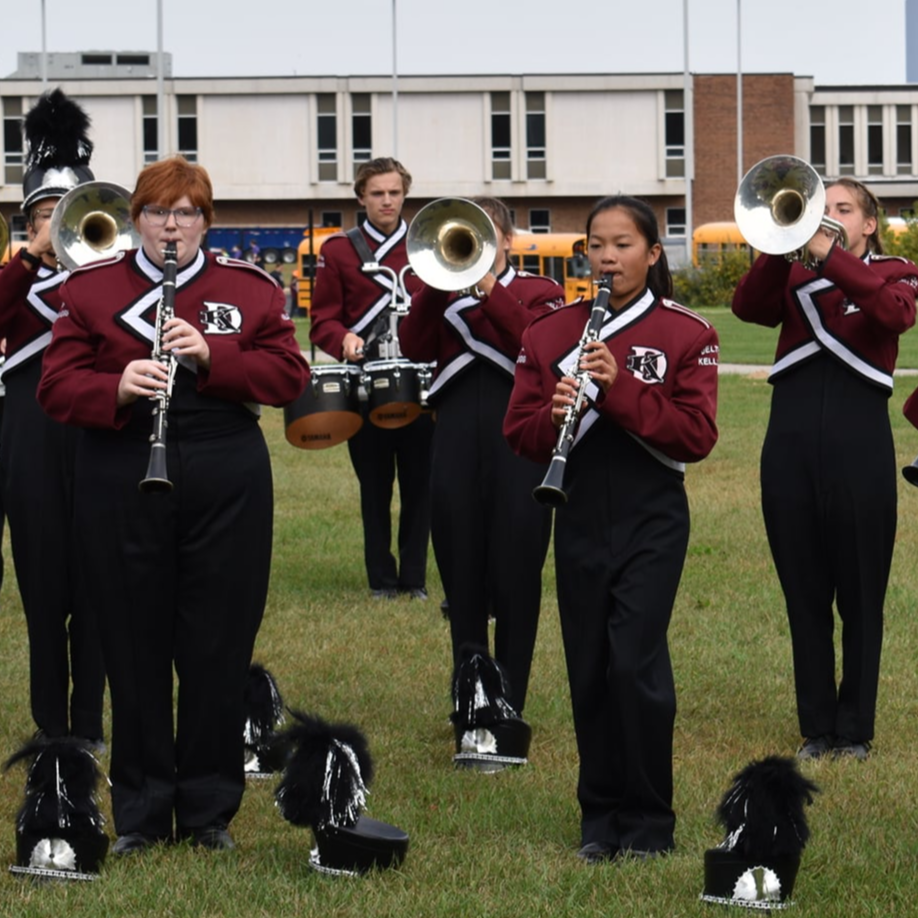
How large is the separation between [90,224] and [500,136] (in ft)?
222

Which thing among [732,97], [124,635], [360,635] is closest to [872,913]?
[124,635]

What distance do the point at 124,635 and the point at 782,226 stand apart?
8.53 feet

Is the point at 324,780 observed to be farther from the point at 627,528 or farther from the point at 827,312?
the point at 827,312

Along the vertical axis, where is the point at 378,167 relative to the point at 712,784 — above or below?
above

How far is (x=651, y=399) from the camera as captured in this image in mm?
5535

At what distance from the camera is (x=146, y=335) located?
5.61 m

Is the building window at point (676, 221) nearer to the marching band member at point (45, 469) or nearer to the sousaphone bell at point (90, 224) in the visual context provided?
the marching band member at point (45, 469)

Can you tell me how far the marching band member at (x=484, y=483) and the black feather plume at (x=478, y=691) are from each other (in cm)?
33

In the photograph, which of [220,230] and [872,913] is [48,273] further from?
[220,230]

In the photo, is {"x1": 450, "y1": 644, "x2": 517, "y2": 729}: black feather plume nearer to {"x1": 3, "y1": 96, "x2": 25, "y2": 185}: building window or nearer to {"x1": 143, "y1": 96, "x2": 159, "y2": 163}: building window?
{"x1": 143, "y1": 96, "x2": 159, "y2": 163}: building window

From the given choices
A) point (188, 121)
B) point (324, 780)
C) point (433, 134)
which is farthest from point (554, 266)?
point (324, 780)

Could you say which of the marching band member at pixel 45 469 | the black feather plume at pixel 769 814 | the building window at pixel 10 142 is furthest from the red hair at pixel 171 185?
the building window at pixel 10 142

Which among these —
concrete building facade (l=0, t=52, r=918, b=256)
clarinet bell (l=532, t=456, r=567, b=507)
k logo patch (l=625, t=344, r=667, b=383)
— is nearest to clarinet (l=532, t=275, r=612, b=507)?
clarinet bell (l=532, t=456, r=567, b=507)

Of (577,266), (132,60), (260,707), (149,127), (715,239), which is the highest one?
(132,60)
